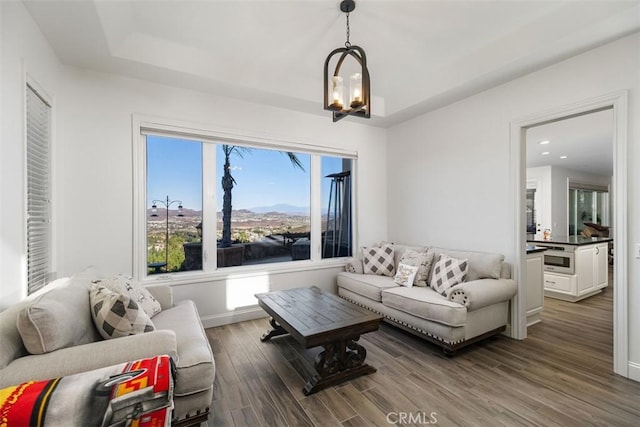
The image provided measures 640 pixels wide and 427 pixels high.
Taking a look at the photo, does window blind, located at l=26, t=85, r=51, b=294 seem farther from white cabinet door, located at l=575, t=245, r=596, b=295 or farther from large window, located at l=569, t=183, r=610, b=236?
large window, located at l=569, t=183, r=610, b=236

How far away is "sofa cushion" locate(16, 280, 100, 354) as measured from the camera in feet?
4.44

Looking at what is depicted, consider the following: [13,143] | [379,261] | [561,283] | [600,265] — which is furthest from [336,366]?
[600,265]

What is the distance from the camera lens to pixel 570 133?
185 inches

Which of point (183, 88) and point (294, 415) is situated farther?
point (183, 88)

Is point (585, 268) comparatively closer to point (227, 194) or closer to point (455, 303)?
point (455, 303)

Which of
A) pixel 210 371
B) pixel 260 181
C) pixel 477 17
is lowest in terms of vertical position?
pixel 210 371

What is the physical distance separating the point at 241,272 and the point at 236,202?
920 millimetres

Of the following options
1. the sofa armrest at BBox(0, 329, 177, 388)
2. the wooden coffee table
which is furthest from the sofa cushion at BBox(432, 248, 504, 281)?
the sofa armrest at BBox(0, 329, 177, 388)

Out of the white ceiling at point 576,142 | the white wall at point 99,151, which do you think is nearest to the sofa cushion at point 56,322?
the white wall at point 99,151

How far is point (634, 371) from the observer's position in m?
2.28

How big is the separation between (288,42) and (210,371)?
297 centimetres

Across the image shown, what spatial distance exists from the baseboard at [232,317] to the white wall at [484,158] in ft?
8.19

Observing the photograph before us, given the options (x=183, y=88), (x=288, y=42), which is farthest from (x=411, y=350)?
(x=183, y=88)

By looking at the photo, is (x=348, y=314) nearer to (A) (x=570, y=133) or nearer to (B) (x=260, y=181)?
(B) (x=260, y=181)
